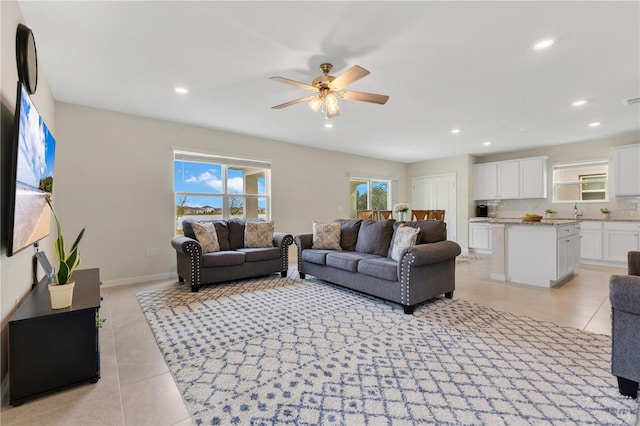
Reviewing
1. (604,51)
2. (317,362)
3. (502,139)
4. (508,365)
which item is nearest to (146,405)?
(317,362)

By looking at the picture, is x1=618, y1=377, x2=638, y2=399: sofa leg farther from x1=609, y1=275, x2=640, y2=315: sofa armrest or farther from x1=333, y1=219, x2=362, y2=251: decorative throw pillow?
x1=333, y1=219, x2=362, y2=251: decorative throw pillow

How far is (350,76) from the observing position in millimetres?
2467

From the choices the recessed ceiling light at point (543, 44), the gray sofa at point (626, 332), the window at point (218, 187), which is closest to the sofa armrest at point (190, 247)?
the window at point (218, 187)

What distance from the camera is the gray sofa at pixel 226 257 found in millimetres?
3849

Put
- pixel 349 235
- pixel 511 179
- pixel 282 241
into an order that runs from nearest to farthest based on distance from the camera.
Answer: pixel 349 235
pixel 282 241
pixel 511 179

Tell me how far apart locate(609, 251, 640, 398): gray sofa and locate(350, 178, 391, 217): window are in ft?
19.8

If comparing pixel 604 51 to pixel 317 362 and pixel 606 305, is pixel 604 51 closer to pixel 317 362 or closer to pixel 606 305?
pixel 606 305

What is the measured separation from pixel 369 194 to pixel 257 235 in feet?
13.8

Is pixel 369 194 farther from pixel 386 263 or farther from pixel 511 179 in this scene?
pixel 386 263

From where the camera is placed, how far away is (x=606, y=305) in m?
3.25

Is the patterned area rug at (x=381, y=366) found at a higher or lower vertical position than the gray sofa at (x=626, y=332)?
lower

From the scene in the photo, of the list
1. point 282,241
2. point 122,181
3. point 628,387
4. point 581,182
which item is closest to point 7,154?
point 122,181

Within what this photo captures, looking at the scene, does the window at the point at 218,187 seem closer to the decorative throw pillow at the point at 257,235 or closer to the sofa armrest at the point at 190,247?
the decorative throw pillow at the point at 257,235

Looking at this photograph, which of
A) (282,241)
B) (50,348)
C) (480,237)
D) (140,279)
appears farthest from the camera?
(480,237)
